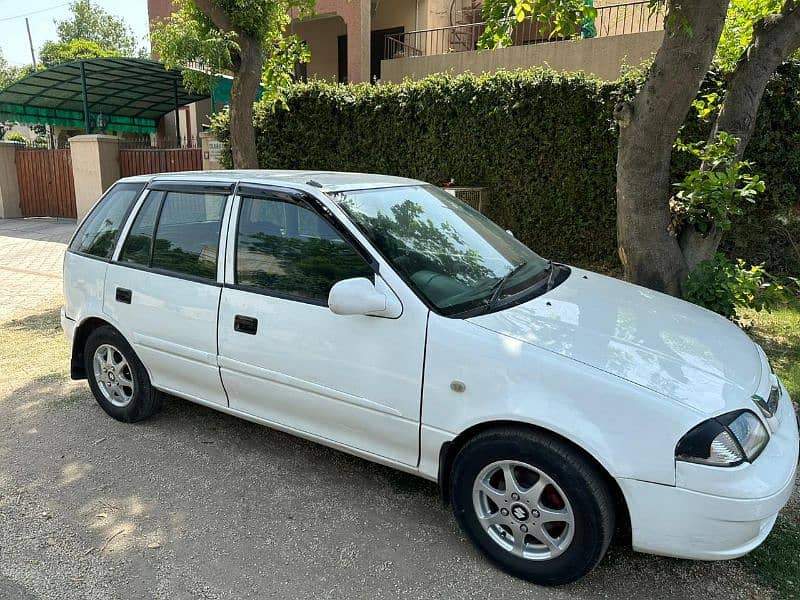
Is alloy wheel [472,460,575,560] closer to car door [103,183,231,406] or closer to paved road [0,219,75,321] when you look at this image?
car door [103,183,231,406]

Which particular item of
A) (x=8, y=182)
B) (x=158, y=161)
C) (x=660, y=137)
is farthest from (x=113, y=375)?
(x=8, y=182)

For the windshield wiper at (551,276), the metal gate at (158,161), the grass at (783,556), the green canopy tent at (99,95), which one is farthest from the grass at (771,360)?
the green canopy tent at (99,95)

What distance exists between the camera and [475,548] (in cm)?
281

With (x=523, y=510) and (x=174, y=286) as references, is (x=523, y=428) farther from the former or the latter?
(x=174, y=286)

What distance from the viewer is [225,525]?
3.06 m

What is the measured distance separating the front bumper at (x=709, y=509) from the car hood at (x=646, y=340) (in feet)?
0.84

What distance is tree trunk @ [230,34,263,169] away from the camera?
8.13m

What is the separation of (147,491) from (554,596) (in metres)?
2.27

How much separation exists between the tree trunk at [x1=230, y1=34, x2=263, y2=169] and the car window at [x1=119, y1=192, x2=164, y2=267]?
15.7 ft

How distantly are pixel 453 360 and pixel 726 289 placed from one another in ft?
11.8

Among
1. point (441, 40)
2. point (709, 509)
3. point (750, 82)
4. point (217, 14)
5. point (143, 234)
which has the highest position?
point (441, 40)

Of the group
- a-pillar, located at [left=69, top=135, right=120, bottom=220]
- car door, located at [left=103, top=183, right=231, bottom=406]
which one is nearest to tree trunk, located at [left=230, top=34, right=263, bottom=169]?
car door, located at [left=103, top=183, right=231, bottom=406]

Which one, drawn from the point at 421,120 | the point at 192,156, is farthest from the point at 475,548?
the point at 192,156

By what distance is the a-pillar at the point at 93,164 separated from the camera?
547 inches
